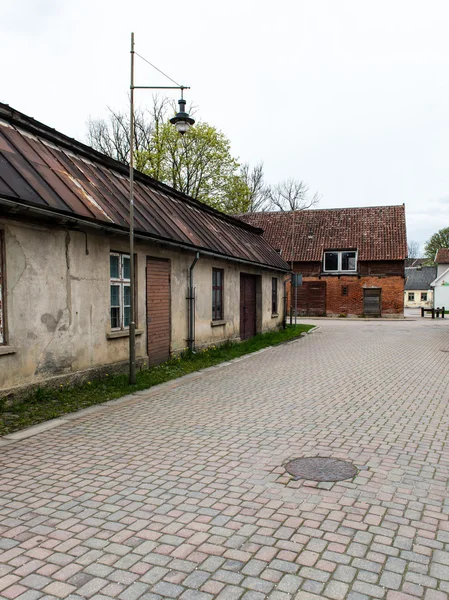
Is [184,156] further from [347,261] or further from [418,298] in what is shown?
[418,298]

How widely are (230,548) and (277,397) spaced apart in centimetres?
532

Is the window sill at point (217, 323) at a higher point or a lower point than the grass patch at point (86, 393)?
higher

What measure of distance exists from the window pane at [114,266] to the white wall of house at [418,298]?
72.5 m

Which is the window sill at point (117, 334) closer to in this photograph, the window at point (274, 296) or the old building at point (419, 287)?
the window at point (274, 296)

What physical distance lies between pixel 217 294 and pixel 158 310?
160 inches

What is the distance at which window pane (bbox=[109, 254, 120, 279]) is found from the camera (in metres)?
10.2

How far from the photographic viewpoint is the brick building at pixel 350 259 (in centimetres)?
3753

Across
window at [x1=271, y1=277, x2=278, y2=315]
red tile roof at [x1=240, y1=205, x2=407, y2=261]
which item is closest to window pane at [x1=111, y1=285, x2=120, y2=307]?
window at [x1=271, y1=277, x2=278, y2=315]

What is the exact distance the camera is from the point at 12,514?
4.11 meters

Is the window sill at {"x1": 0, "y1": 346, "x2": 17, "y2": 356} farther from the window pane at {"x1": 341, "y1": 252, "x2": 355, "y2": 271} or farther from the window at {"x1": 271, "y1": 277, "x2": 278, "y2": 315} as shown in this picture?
the window pane at {"x1": 341, "y1": 252, "x2": 355, "y2": 271}

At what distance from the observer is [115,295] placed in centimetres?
1034

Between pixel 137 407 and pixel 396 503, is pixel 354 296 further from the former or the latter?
pixel 396 503

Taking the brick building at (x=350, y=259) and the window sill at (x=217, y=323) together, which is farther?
the brick building at (x=350, y=259)

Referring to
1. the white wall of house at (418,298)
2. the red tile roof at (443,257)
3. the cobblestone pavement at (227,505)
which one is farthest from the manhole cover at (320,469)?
the white wall of house at (418,298)
